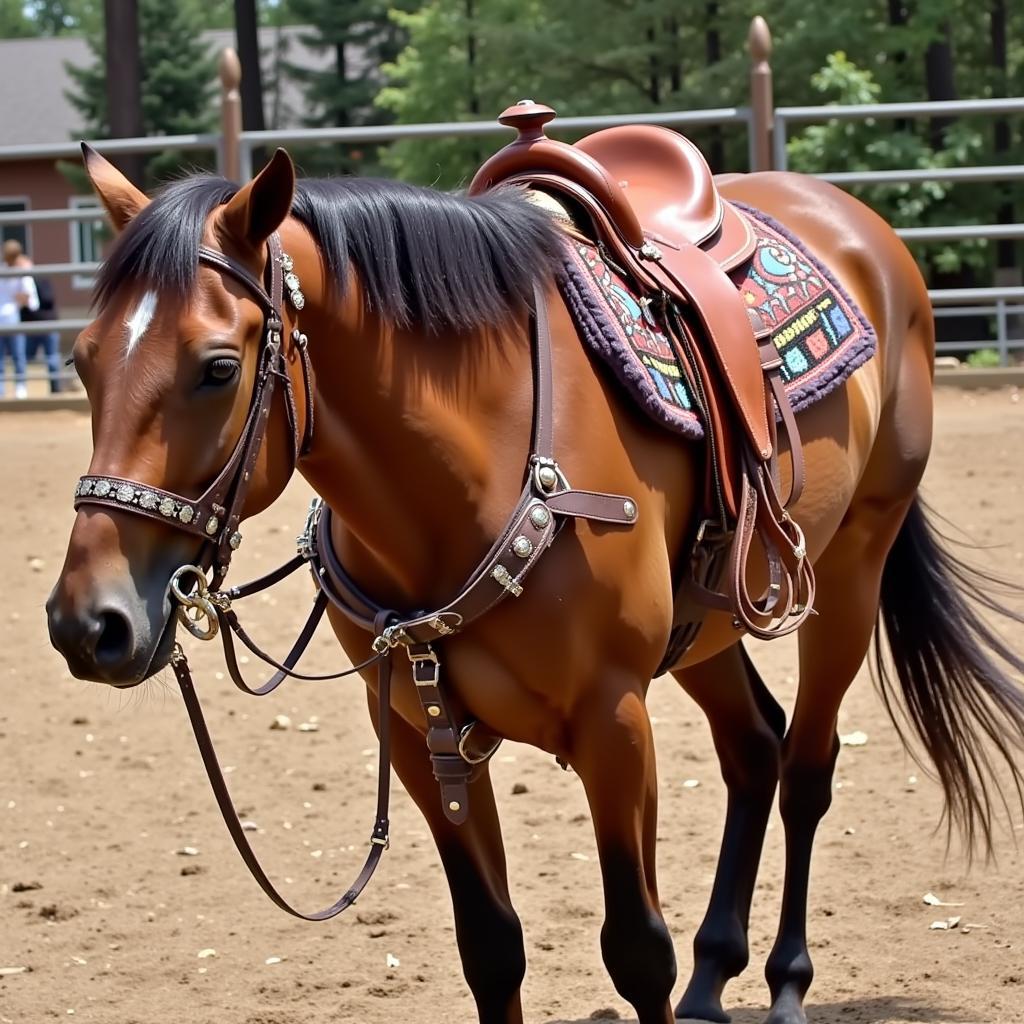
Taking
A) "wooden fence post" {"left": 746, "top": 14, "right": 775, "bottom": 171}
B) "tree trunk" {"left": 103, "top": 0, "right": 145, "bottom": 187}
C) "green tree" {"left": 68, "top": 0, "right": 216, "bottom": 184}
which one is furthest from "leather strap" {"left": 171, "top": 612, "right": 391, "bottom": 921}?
"green tree" {"left": 68, "top": 0, "right": 216, "bottom": 184}

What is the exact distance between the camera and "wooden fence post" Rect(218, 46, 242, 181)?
8609 millimetres

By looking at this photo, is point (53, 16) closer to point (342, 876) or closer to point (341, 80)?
point (341, 80)

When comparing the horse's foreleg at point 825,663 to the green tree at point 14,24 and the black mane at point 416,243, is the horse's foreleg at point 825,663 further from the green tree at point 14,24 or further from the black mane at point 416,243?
Answer: the green tree at point 14,24

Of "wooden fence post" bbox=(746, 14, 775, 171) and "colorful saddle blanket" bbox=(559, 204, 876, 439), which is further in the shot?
"wooden fence post" bbox=(746, 14, 775, 171)

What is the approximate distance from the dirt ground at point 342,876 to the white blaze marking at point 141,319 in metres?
1.97

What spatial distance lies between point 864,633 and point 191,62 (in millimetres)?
29358

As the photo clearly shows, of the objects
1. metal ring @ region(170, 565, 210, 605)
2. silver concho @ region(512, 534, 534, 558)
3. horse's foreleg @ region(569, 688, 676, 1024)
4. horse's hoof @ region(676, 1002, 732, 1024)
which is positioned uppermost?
metal ring @ region(170, 565, 210, 605)

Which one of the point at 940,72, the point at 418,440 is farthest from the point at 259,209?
the point at 940,72

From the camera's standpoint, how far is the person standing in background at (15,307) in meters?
12.3

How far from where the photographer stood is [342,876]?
4.46 metres

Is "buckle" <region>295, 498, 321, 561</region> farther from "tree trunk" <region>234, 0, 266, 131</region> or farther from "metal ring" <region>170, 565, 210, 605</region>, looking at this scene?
"tree trunk" <region>234, 0, 266, 131</region>

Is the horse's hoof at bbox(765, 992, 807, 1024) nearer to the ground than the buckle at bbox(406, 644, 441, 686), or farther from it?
nearer to the ground

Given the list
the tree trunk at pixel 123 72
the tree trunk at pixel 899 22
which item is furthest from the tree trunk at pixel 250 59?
the tree trunk at pixel 899 22

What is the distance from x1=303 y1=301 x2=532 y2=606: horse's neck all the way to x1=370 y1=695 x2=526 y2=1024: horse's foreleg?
15.5 inches
